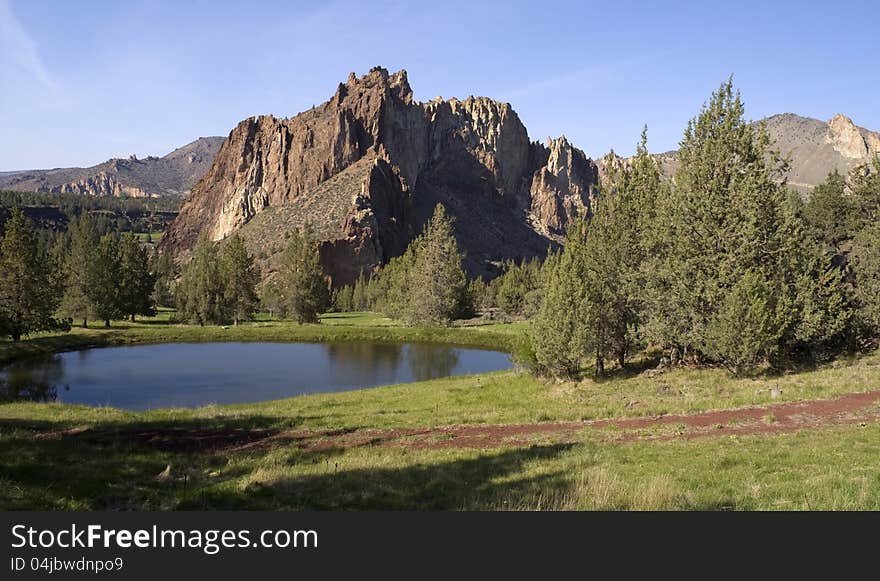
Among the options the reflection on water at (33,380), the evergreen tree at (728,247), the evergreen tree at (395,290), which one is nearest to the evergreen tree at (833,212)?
the evergreen tree at (728,247)

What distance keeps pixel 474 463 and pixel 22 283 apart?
175ft

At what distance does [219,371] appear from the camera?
143 feet

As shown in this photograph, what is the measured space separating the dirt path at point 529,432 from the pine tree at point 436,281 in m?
53.4

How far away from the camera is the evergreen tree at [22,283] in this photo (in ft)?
160

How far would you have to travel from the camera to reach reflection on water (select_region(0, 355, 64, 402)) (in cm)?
3278

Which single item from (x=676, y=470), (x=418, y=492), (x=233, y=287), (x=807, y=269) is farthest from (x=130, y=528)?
(x=233, y=287)

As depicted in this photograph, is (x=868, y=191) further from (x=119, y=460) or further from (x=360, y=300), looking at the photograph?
(x=360, y=300)

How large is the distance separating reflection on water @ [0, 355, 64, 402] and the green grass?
10.2 meters

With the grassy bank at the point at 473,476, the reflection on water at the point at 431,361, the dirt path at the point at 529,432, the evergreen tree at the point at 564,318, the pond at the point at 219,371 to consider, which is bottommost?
the reflection on water at the point at 431,361

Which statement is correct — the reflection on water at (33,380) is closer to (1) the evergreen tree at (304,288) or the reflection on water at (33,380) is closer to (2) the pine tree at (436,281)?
(1) the evergreen tree at (304,288)

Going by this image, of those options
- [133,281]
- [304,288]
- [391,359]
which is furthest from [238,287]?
[391,359]

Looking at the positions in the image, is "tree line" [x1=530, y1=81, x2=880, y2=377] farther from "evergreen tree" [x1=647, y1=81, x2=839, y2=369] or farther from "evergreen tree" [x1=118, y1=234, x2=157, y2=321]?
"evergreen tree" [x1=118, y1=234, x2=157, y2=321]

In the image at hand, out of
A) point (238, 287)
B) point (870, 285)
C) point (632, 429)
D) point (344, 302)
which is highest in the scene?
point (238, 287)

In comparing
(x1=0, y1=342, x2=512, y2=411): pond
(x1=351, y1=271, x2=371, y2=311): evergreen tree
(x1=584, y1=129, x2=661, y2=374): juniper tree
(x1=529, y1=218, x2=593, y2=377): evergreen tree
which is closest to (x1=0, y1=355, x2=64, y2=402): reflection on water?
(x1=0, y1=342, x2=512, y2=411): pond
